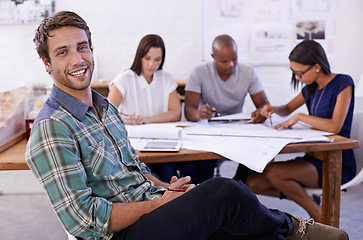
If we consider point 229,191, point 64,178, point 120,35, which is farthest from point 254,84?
point 64,178

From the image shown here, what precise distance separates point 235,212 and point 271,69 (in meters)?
3.00

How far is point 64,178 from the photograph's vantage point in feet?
4.16

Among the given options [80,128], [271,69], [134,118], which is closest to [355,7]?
[271,69]

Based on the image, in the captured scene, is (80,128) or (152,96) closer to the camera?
(80,128)

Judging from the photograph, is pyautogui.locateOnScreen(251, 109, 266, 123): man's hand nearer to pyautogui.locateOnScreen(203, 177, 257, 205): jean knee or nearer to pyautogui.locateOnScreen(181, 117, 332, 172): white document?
pyautogui.locateOnScreen(181, 117, 332, 172): white document

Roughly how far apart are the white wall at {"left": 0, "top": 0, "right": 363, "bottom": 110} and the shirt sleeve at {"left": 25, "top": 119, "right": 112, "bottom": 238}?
8.75 feet

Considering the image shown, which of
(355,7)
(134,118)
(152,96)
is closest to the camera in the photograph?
(134,118)

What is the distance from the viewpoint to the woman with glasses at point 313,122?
2.25 m

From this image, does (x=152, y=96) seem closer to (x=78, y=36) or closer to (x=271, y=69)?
(x=78, y=36)

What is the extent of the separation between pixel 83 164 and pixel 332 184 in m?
1.30

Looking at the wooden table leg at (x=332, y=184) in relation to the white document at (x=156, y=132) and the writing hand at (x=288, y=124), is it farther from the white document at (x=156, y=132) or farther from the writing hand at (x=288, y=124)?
the white document at (x=156, y=132)

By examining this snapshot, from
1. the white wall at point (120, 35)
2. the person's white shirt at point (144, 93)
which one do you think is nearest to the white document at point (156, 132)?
the person's white shirt at point (144, 93)

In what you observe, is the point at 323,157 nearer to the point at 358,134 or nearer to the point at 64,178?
the point at 358,134

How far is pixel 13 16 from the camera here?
3770mm
